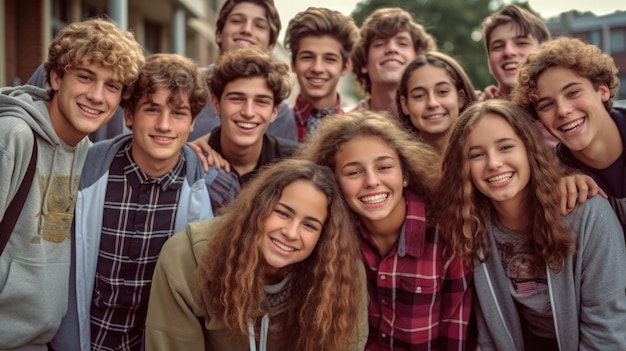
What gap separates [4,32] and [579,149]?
10.9 metres

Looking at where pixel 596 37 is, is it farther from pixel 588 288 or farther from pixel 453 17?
A: pixel 588 288

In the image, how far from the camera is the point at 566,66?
10.9 ft

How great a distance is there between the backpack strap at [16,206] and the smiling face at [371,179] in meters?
1.68

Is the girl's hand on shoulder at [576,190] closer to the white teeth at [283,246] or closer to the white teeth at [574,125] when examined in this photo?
the white teeth at [574,125]

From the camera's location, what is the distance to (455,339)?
3266 millimetres

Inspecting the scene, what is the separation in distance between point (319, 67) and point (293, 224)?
212 cm

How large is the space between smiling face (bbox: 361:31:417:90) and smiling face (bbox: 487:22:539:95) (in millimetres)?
766

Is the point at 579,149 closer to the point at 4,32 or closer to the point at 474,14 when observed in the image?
the point at 4,32

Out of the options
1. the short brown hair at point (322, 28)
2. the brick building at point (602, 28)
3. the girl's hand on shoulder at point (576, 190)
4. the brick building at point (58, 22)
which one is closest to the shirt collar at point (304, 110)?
the short brown hair at point (322, 28)

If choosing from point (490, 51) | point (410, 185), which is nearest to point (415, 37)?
point (490, 51)

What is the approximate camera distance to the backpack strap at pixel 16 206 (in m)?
2.89

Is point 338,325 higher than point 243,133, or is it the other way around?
point 243,133

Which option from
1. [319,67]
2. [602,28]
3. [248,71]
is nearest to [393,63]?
[319,67]

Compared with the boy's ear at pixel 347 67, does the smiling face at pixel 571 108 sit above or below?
below
